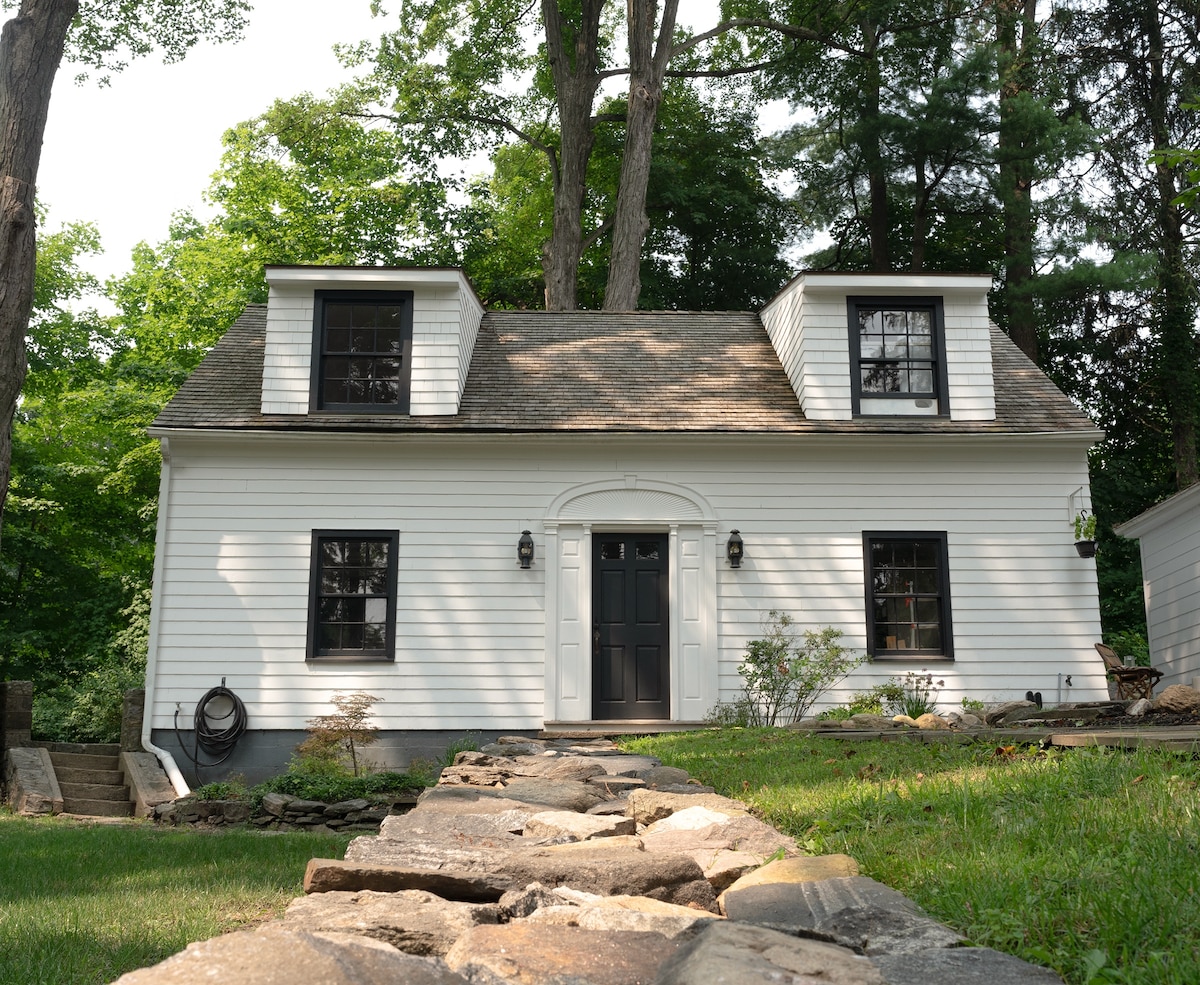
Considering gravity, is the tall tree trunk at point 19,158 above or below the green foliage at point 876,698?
above

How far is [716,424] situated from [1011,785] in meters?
8.40

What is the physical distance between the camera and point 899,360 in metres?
13.5

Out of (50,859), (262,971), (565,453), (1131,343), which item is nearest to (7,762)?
(50,859)

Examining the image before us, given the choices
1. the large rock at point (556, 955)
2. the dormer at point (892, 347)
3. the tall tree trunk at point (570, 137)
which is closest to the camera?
the large rock at point (556, 955)

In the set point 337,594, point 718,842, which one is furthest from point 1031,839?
point 337,594

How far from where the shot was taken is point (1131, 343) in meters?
22.4

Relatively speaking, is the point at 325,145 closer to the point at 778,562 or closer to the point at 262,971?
the point at 778,562

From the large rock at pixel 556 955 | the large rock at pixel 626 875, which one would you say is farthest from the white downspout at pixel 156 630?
the large rock at pixel 556 955

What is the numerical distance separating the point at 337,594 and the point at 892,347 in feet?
23.4

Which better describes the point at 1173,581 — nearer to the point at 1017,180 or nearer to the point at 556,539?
the point at 556,539

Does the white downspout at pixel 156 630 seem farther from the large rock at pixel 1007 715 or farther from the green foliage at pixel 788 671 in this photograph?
the large rock at pixel 1007 715

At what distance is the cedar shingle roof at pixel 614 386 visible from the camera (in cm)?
1274

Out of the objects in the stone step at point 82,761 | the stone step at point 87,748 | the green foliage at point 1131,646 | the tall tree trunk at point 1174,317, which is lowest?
the stone step at point 82,761

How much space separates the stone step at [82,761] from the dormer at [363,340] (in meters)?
4.56
